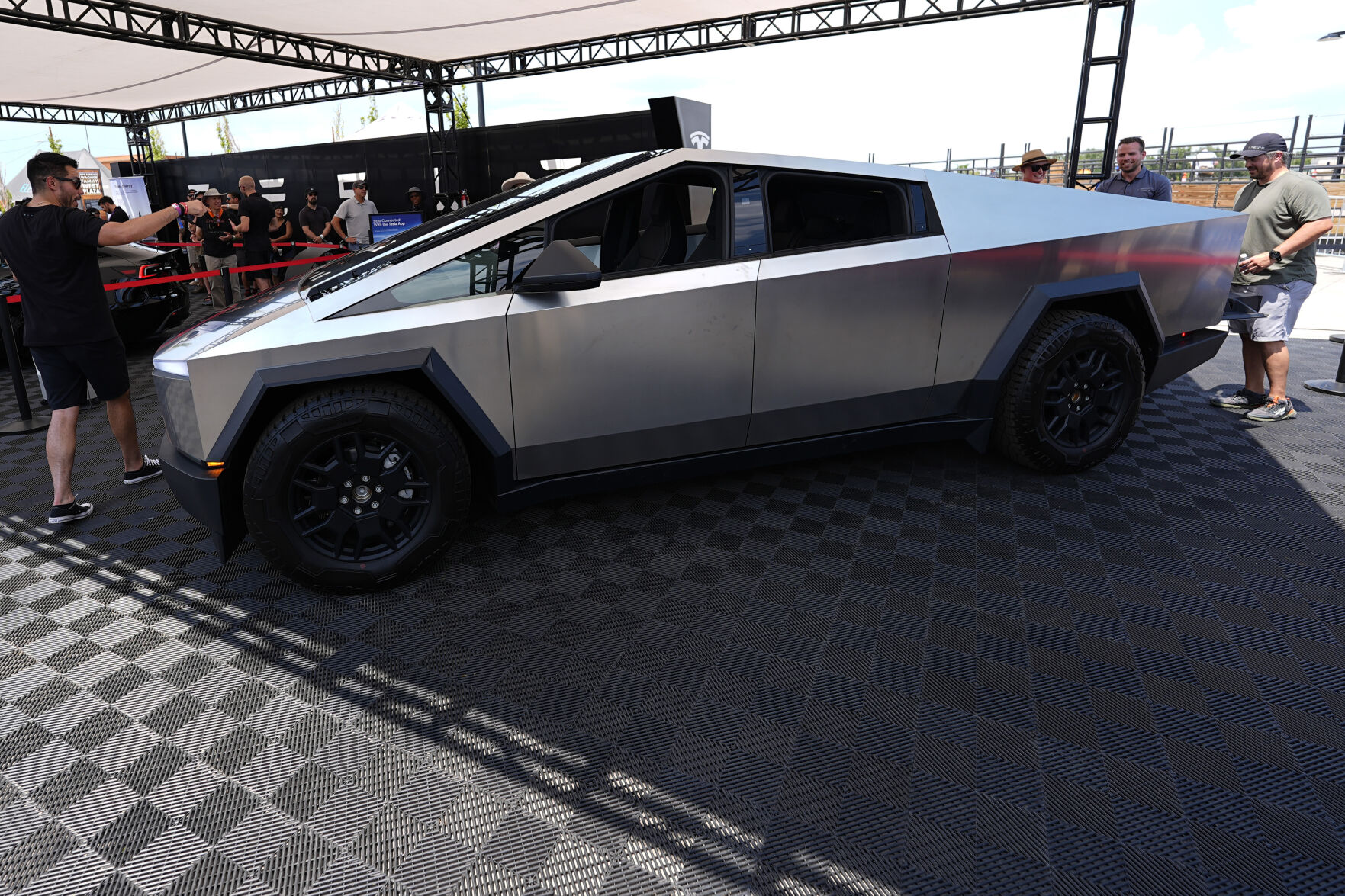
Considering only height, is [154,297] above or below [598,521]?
above

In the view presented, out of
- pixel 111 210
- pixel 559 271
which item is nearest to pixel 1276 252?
pixel 559 271

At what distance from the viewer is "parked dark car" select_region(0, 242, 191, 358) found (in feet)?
22.5

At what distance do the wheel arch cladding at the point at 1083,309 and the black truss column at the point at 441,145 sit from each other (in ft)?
49.9

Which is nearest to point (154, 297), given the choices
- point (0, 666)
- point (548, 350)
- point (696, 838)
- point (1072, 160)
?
point (0, 666)

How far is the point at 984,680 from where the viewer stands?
2.28m

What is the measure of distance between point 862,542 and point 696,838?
1.66m

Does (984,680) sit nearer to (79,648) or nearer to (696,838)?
(696,838)

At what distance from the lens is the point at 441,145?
17203 millimetres

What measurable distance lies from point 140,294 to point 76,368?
165 inches

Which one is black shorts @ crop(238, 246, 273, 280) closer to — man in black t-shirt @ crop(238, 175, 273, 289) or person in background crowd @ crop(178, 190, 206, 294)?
man in black t-shirt @ crop(238, 175, 273, 289)

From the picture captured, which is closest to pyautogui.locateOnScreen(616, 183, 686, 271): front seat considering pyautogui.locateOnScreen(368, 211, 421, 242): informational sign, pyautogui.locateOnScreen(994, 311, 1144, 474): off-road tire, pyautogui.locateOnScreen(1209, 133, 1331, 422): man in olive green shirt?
pyautogui.locateOnScreen(994, 311, 1144, 474): off-road tire

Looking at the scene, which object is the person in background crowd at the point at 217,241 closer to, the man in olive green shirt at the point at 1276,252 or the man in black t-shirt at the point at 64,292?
the man in black t-shirt at the point at 64,292

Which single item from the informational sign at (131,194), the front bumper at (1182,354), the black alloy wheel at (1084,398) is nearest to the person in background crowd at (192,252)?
the informational sign at (131,194)

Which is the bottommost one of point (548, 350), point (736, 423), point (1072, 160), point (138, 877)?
point (138, 877)
